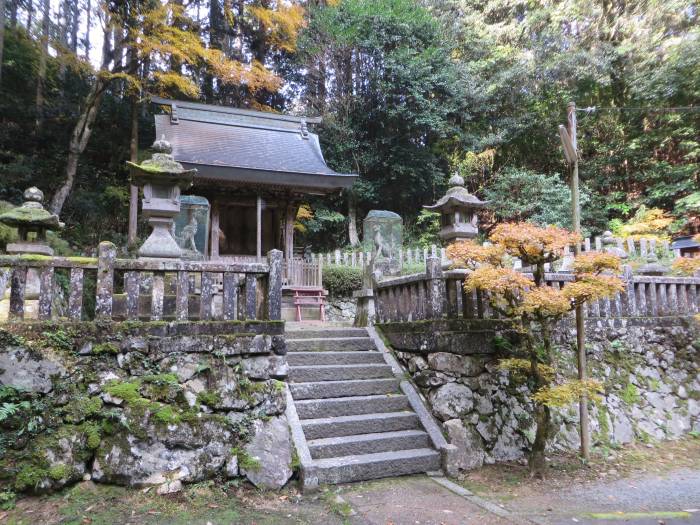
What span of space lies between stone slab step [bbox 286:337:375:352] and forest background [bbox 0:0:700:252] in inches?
442

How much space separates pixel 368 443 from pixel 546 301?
2416 millimetres

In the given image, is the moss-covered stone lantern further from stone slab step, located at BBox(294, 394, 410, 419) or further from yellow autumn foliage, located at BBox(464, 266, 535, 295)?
yellow autumn foliage, located at BBox(464, 266, 535, 295)

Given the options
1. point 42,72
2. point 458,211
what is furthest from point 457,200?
point 42,72

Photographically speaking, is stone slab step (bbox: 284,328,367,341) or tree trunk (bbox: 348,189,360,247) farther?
tree trunk (bbox: 348,189,360,247)

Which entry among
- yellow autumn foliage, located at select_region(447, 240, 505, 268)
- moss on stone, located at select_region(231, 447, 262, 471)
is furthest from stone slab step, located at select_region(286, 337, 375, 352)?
yellow autumn foliage, located at select_region(447, 240, 505, 268)

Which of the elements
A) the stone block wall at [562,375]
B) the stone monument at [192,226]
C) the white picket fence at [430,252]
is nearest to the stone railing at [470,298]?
the stone block wall at [562,375]

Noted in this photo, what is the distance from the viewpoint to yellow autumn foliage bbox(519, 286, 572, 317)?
4418 mm

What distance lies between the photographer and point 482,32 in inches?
804

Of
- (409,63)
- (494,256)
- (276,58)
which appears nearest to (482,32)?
(409,63)

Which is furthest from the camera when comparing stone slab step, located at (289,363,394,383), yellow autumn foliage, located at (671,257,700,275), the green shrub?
the green shrub

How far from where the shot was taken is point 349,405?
511 centimetres

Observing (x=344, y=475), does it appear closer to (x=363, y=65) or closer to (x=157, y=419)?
(x=157, y=419)

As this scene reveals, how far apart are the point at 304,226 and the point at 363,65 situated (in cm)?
869

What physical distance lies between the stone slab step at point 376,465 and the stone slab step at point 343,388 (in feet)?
2.84
